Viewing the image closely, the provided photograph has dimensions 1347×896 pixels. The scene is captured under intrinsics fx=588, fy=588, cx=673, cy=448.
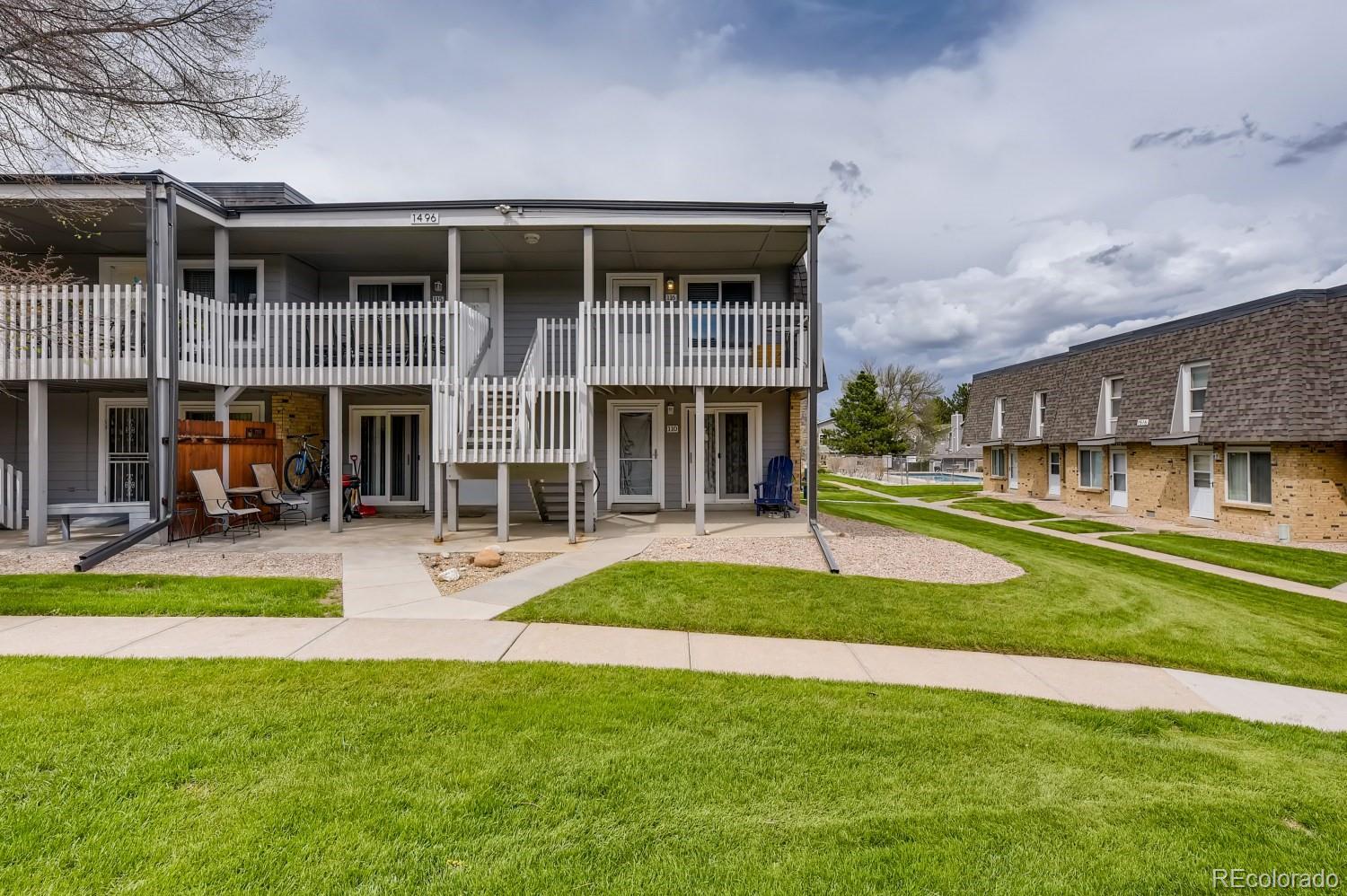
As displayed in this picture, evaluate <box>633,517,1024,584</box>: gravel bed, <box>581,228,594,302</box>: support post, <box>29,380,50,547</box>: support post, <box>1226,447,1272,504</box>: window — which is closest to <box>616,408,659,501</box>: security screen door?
<box>581,228,594,302</box>: support post

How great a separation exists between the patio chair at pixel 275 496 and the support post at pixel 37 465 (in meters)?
2.64

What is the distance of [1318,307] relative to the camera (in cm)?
1402

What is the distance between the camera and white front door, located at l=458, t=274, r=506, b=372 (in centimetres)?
1271

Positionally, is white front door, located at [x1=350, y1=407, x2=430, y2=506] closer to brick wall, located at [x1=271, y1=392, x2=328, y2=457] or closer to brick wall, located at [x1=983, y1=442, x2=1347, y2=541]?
brick wall, located at [x1=271, y1=392, x2=328, y2=457]

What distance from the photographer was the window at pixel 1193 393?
55.5 feet

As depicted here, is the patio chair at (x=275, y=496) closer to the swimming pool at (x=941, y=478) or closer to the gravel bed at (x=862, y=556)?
the gravel bed at (x=862, y=556)

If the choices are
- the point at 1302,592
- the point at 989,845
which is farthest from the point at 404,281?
the point at 1302,592

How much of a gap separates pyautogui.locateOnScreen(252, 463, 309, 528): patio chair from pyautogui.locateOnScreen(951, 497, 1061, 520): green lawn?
63.9 ft

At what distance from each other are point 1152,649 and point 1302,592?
6.49m

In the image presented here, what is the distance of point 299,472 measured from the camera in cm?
1198

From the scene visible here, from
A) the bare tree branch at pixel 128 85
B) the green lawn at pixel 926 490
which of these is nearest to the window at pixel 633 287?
the bare tree branch at pixel 128 85

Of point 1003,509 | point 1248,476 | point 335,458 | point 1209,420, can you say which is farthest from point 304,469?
point 1248,476

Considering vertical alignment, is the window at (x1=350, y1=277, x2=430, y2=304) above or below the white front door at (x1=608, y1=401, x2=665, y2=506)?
above

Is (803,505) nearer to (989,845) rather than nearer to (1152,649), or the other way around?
(1152,649)
